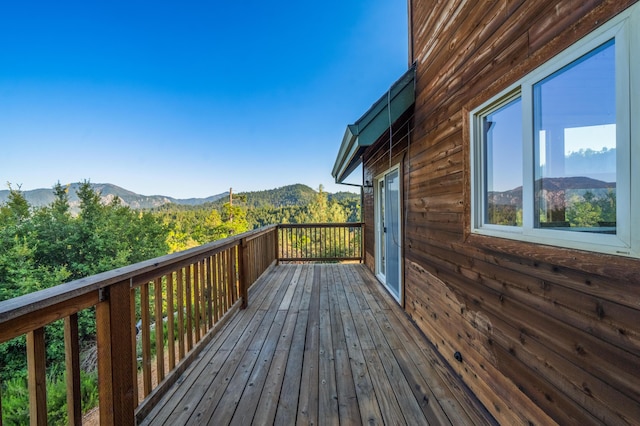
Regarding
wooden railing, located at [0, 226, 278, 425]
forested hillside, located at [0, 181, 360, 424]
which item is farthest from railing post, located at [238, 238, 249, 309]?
forested hillside, located at [0, 181, 360, 424]

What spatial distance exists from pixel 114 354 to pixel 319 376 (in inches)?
53.8

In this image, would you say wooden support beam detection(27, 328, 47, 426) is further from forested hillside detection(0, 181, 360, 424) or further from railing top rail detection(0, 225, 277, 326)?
forested hillside detection(0, 181, 360, 424)

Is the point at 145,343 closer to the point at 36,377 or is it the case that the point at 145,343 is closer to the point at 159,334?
the point at 159,334

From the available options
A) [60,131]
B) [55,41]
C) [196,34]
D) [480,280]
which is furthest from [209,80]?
[60,131]

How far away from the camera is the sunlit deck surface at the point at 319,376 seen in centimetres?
160

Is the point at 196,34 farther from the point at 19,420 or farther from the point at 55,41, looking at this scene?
the point at 19,420

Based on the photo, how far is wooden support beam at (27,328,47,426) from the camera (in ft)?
3.18

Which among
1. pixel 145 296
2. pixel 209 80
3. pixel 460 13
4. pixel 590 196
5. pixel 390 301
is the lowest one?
pixel 390 301

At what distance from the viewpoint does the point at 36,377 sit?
0.99m

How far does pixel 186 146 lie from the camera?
91.9ft

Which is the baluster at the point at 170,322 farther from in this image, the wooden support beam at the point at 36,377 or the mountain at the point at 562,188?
the mountain at the point at 562,188

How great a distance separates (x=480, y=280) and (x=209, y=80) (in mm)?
15411

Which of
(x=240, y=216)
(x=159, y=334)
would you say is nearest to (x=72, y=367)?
(x=159, y=334)

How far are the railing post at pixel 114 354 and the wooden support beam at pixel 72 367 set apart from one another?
120 millimetres
